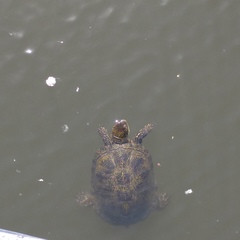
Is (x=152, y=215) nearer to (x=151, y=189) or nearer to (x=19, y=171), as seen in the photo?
(x=151, y=189)

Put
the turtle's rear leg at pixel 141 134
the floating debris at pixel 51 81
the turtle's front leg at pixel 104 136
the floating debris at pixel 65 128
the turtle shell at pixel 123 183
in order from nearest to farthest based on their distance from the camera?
the turtle shell at pixel 123 183 < the turtle's front leg at pixel 104 136 < the turtle's rear leg at pixel 141 134 < the floating debris at pixel 65 128 < the floating debris at pixel 51 81

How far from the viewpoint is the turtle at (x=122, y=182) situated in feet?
19.7

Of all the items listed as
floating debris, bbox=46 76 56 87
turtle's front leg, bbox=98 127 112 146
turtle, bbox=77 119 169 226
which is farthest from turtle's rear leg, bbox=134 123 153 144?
floating debris, bbox=46 76 56 87

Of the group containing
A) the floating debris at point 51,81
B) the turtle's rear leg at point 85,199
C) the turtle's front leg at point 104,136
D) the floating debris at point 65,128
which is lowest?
the turtle's rear leg at point 85,199

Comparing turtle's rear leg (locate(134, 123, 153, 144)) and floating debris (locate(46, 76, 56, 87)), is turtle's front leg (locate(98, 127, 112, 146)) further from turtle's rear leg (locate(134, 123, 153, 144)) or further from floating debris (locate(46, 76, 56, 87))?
floating debris (locate(46, 76, 56, 87))

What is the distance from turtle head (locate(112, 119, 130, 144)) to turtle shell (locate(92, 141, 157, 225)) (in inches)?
5.4

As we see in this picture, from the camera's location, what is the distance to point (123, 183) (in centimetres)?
596

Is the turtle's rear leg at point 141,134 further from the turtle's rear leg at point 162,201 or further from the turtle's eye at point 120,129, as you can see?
the turtle's rear leg at point 162,201

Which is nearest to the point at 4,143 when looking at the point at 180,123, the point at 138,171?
the point at 138,171

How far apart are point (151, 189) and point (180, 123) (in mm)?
937

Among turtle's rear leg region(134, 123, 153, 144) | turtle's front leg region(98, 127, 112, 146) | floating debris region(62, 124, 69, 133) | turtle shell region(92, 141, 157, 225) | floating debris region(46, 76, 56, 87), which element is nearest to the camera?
turtle shell region(92, 141, 157, 225)

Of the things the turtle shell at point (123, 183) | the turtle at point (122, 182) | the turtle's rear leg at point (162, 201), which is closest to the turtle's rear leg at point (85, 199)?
the turtle at point (122, 182)

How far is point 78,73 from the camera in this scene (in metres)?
6.87

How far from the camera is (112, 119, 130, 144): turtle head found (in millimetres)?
6434
